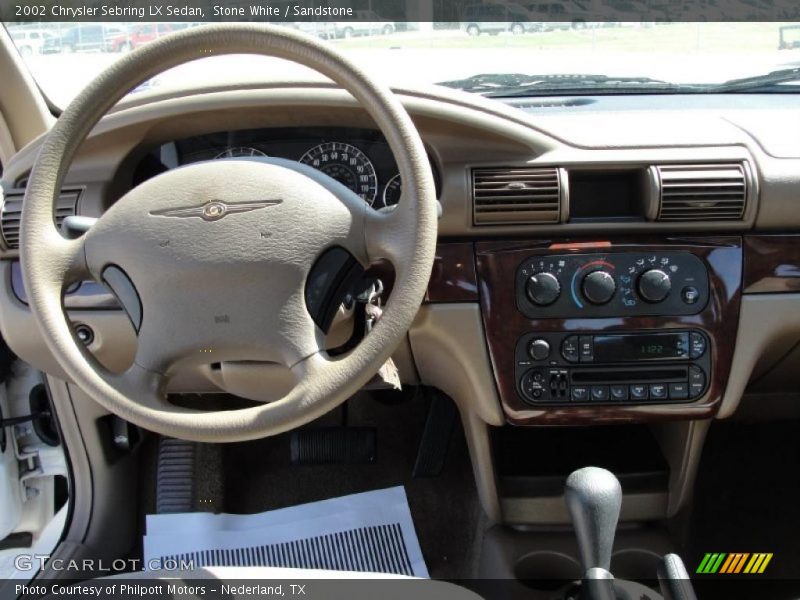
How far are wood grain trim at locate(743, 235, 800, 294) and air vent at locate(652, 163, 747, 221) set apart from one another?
0.09m

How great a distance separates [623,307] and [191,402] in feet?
4.01

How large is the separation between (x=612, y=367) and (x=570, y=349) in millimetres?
95

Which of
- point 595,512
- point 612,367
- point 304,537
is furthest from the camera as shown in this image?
point 304,537

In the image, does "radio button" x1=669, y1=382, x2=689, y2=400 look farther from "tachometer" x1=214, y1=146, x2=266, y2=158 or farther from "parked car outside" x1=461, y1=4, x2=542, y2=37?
"tachometer" x1=214, y1=146, x2=266, y2=158

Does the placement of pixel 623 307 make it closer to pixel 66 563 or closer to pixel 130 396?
pixel 130 396

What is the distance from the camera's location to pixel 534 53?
186 cm

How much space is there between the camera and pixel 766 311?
63.9 inches

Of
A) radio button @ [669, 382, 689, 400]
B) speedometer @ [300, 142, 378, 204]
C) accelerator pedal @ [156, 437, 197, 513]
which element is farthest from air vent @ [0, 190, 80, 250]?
radio button @ [669, 382, 689, 400]

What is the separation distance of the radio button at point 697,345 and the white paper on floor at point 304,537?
2.63ft

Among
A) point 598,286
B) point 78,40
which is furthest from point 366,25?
point 598,286

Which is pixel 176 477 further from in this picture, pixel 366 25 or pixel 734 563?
pixel 734 563

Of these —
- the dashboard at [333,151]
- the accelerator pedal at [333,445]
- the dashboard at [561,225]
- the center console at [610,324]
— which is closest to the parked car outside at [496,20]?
the dashboard at [561,225]

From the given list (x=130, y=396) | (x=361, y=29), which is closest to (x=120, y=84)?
(x=130, y=396)

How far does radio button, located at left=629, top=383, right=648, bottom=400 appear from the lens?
164 centimetres
